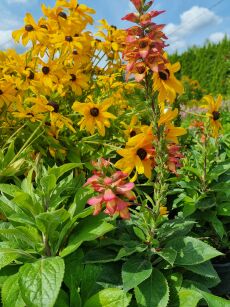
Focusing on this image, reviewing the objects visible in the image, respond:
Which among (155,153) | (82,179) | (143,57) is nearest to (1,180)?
(82,179)

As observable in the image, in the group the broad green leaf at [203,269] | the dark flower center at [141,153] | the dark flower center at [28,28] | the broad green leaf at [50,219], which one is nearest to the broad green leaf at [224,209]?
the broad green leaf at [203,269]

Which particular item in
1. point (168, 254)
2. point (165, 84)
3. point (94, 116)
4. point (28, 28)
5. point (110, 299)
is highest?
point (28, 28)

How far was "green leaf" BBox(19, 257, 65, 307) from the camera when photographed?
55.4 inches

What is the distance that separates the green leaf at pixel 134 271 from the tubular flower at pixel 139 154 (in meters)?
0.36

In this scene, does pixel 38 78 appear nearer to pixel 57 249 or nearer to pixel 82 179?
pixel 82 179

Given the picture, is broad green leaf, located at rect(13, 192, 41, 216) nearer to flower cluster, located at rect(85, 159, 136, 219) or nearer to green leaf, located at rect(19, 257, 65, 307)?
green leaf, located at rect(19, 257, 65, 307)

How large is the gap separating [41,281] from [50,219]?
0.22 metres

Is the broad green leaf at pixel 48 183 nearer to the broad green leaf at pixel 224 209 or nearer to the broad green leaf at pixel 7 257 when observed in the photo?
the broad green leaf at pixel 7 257

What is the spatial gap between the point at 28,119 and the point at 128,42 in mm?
1079

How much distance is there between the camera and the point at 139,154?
1.65 metres

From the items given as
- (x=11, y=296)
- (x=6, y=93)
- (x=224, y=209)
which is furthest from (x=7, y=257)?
(x=224, y=209)

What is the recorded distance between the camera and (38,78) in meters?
2.55

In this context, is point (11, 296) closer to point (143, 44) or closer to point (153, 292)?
point (153, 292)

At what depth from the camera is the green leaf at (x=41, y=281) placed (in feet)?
4.61
